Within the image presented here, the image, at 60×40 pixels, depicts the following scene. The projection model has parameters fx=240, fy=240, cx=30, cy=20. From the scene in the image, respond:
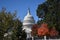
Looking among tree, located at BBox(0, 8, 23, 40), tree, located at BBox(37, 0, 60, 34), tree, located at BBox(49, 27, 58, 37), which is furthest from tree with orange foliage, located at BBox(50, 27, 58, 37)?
tree, located at BBox(0, 8, 23, 40)

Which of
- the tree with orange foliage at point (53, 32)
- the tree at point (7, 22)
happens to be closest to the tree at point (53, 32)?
the tree with orange foliage at point (53, 32)

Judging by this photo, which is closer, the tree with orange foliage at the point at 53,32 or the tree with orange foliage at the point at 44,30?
the tree with orange foliage at the point at 44,30

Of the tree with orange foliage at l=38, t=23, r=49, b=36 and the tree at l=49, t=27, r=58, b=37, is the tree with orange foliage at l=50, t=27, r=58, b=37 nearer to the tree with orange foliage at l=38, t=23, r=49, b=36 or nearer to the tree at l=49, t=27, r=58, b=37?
the tree at l=49, t=27, r=58, b=37

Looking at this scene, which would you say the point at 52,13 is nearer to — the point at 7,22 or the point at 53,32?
the point at 53,32

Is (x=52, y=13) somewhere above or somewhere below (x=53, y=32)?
above

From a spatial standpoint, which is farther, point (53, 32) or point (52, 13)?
point (52, 13)

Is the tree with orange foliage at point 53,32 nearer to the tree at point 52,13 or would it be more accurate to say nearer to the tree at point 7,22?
the tree at point 52,13

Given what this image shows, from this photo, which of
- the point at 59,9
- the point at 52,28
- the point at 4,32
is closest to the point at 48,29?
the point at 52,28

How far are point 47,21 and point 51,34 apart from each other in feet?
7.87

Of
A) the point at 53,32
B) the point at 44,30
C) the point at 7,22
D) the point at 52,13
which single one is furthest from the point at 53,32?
the point at 7,22

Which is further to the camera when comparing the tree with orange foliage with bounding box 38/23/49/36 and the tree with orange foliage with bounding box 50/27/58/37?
the tree with orange foliage with bounding box 50/27/58/37

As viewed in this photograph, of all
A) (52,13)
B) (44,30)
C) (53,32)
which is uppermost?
(52,13)

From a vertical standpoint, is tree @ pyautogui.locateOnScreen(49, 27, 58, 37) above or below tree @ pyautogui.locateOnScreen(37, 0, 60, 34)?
below

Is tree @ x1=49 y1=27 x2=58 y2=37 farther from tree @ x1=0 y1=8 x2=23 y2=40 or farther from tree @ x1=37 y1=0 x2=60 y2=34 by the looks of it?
tree @ x1=0 y1=8 x2=23 y2=40
